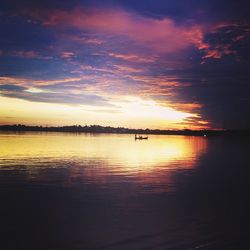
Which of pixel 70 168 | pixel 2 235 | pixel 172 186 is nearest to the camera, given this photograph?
pixel 2 235

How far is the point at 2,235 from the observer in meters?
18.4

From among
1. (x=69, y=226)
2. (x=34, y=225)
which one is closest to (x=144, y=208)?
(x=69, y=226)

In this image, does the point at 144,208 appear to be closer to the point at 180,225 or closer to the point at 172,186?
the point at 180,225

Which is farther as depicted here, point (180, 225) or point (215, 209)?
point (215, 209)

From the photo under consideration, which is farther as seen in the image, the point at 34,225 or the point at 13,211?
the point at 13,211

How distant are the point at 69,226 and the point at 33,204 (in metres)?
5.99

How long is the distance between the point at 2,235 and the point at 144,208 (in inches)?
394

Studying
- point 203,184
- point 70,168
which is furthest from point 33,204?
point 70,168

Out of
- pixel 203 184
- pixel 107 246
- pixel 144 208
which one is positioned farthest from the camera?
pixel 203 184

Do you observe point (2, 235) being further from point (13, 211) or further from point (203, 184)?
point (203, 184)

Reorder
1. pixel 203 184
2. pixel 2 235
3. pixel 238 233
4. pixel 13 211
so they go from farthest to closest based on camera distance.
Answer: pixel 203 184 < pixel 13 211 < pixel 238 233 < pixel 2 235

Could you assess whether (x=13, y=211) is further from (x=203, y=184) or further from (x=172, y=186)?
(x=203, y=184)

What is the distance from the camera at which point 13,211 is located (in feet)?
76.7

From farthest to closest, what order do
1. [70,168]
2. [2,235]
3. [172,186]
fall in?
1. [70,168]
2. [172,186]
3. [2,235]
